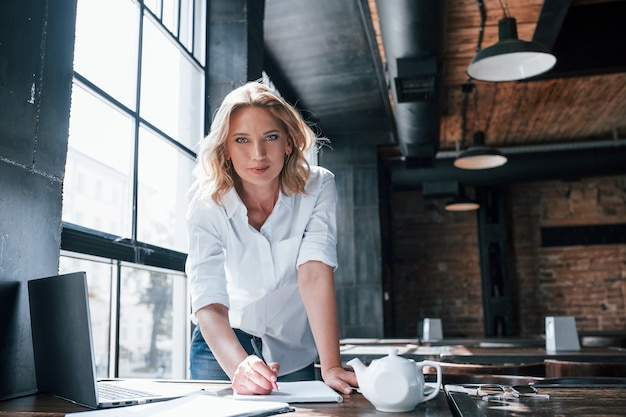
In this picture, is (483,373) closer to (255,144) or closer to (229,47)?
(255,144)

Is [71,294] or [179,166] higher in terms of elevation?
[179,166]

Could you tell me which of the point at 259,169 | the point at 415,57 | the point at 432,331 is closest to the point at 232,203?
the point at 259,169

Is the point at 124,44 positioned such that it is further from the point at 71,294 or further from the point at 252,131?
the point at 71,294

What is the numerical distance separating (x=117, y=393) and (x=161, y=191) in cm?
183

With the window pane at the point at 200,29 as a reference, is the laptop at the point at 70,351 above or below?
below

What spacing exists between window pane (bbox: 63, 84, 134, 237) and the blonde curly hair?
81 cm

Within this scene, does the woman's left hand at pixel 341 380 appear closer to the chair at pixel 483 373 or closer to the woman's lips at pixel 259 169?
the chair at pixel 483 373

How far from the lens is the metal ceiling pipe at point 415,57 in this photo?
3332mm

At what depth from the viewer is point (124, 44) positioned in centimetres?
268

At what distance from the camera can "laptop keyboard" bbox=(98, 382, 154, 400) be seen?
3.81 feet

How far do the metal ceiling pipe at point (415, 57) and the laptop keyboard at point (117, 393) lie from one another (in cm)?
256

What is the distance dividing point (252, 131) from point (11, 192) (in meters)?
0.57

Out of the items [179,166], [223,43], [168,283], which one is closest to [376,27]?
[223,43]

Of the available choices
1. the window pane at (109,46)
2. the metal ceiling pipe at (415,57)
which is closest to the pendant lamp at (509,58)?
the metal ceiling pipe at (415,57)
